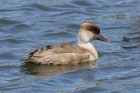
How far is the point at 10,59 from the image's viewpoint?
14.5 m

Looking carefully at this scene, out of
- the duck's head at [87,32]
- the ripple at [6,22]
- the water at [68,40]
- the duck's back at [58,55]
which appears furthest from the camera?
the ripple at [6,22]

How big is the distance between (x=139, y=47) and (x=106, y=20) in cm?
328

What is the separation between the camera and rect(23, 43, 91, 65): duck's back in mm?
13734

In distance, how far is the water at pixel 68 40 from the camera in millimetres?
12344

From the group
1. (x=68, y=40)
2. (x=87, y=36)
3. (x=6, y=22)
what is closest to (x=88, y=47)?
(x=87, y=36)

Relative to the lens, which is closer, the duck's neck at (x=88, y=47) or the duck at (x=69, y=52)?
the duck at (x=69, y=52)

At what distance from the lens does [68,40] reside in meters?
16.5

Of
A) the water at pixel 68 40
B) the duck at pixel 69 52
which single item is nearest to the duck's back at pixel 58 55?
the duck at pixel 69 52

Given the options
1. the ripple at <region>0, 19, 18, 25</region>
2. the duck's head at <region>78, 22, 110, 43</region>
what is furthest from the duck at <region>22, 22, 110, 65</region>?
the ripple at <region>0, 19, 18, 25</region>

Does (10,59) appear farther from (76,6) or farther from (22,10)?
(76,6)

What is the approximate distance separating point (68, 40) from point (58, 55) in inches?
102

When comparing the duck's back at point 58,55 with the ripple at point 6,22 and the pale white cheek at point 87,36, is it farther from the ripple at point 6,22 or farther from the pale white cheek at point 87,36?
the ripple at point 6,22

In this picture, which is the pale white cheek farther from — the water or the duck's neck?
the water

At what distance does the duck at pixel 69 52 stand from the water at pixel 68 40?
0.16 m
